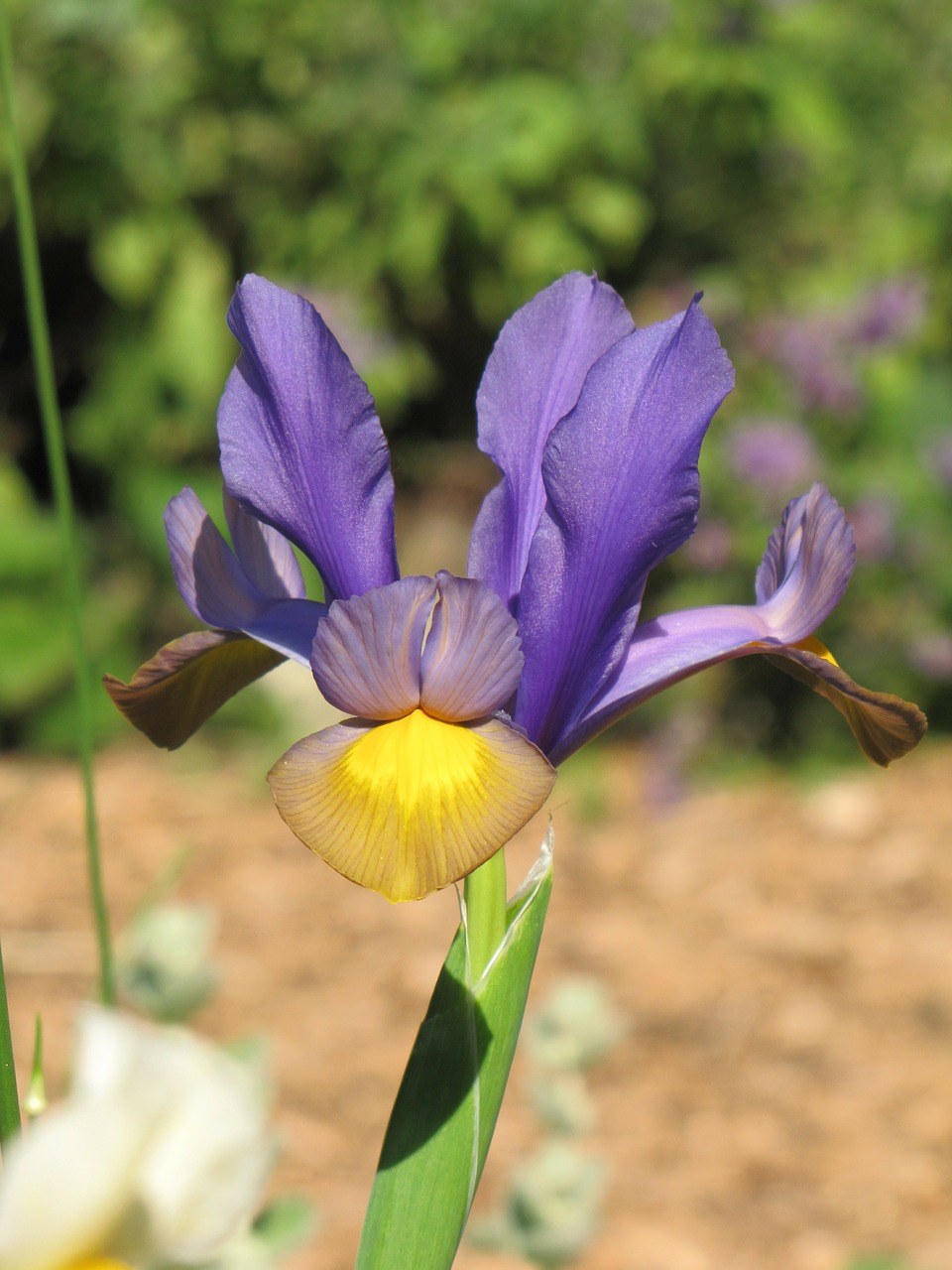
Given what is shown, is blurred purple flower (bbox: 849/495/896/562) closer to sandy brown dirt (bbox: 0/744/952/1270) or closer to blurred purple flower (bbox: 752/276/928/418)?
blurred purple flower (bbox: 752/276/928/418)

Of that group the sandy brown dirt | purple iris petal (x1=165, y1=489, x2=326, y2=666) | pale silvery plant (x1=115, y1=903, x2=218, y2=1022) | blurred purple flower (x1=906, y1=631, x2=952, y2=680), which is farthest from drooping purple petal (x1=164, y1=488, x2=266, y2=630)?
blurred purple flower (x1=906, y1=631, x2=952, y2=680)

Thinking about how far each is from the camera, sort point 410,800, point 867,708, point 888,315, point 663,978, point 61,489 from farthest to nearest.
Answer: point 888,315, point 663,978, point 61,489, point 867,708, point 410,800

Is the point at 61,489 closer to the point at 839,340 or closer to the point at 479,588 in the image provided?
the point at 479,588

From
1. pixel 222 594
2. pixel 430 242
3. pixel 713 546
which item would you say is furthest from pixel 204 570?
pixel 430 242

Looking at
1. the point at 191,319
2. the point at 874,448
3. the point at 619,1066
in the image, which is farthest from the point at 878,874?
the point at 191,319

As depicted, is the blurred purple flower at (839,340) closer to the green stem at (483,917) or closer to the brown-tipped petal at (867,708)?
the brown-tipped petal at (867,708)

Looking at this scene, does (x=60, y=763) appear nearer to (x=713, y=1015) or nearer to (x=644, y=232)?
(x=713, y=1015)
